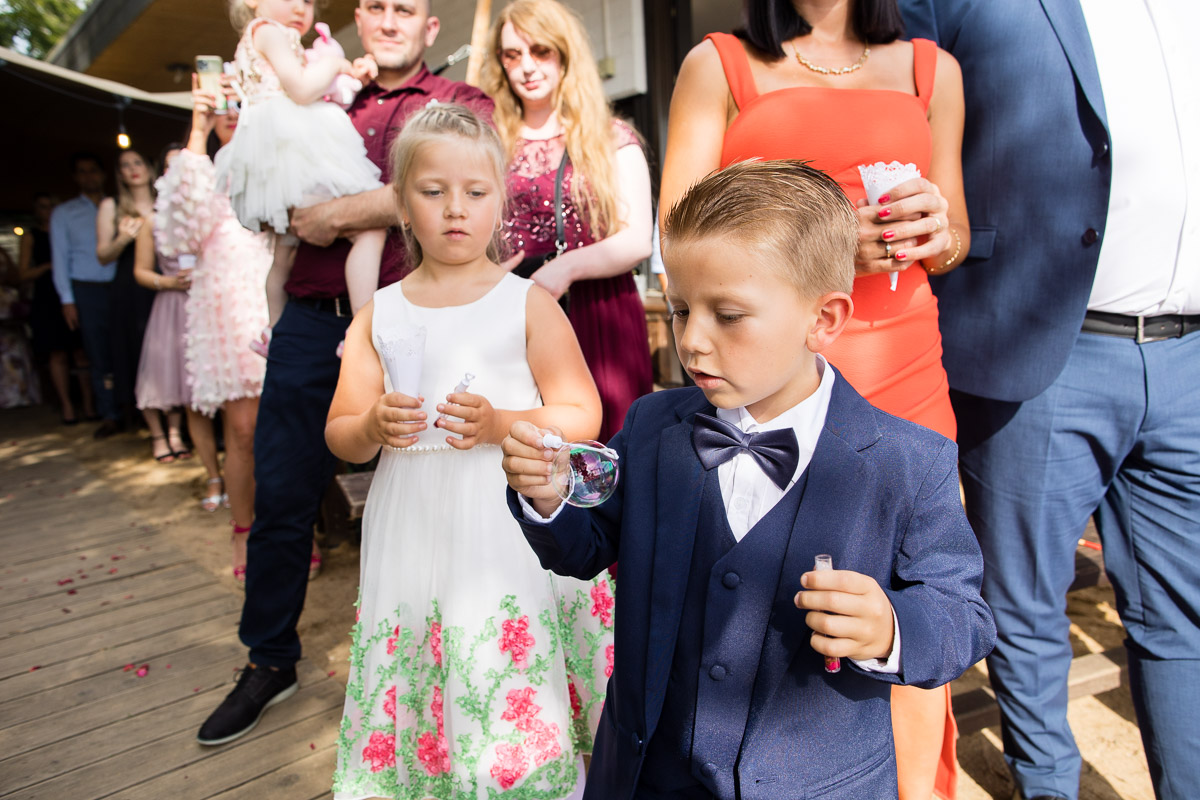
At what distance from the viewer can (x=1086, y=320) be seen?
1820mm

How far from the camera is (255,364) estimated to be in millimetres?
3982

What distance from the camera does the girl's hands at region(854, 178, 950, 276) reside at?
1.41 meters

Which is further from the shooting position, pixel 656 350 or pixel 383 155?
pixel 656 350

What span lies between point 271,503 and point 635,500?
1.63m

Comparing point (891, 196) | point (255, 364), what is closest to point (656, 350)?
point (255, 364)

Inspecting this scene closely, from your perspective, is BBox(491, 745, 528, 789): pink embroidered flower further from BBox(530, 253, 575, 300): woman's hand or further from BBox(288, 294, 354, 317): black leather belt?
BBox(288, 294, 354, 317): black leather belt

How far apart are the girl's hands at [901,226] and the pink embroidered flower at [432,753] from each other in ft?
4.63

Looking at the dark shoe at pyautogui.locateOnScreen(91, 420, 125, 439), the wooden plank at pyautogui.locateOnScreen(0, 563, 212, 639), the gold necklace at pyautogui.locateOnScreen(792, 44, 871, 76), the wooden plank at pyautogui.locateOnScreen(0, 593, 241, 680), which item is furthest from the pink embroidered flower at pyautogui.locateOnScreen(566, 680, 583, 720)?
the dark shoe at pyautogui.locateOnScreen(91, 420, 125, 439)

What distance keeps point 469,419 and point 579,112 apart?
1.26m

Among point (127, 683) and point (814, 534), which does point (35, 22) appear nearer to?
point (127, 683)

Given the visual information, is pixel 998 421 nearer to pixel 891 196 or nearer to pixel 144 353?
pixel 891 196

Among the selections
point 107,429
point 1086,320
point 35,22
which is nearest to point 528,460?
point 1086,320

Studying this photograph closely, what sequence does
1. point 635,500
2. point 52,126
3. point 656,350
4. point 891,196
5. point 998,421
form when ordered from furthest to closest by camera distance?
point 52,126, point 656,350, point 998,421, point 891,196, point 635,500

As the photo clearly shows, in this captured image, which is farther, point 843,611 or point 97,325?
point 97,325
